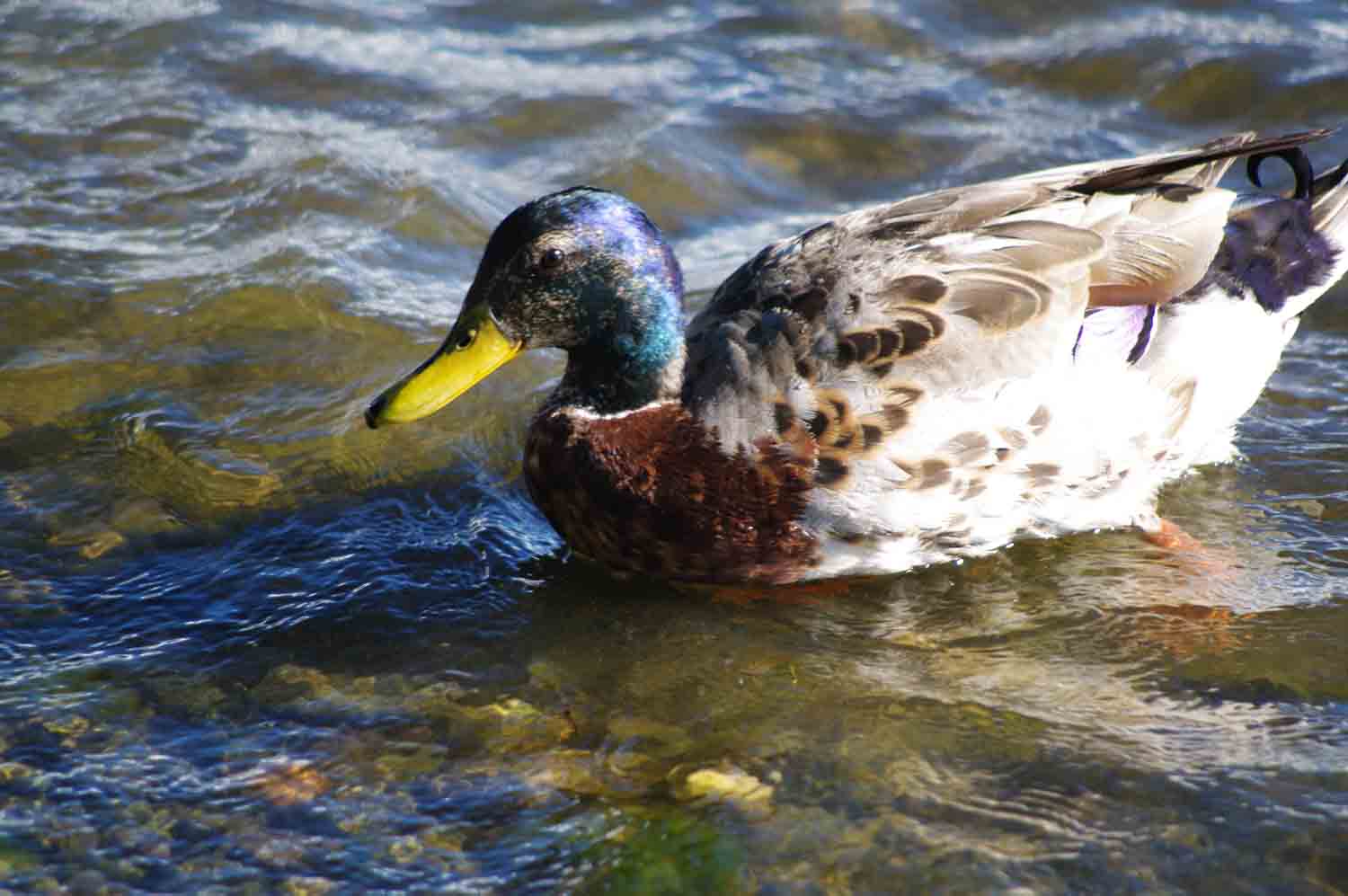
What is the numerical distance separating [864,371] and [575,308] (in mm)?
1039

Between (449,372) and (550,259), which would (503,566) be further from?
(550,259)

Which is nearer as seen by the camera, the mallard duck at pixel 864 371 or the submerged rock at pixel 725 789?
the submerged rock at pixel 725 789

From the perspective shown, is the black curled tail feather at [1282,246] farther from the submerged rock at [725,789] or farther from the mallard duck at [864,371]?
the submerged rock at [725,789]

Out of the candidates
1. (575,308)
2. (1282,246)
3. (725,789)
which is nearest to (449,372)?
(575,308)

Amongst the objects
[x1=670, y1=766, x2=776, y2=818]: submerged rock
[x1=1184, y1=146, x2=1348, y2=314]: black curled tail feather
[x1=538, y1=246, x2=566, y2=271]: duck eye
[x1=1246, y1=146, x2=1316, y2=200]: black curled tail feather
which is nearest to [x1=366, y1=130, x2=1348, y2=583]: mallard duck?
[x1=538, y1=246, x2=566, y2=271]: duck eye

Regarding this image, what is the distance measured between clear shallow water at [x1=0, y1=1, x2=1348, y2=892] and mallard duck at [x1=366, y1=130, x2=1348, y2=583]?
0.32 meters

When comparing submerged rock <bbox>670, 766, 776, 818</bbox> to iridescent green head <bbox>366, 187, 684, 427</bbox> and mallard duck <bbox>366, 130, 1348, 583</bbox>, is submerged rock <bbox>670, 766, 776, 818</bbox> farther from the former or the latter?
iridescent green head <bbox>366, 187, 684, 427</bbox>

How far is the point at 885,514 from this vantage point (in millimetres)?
5406

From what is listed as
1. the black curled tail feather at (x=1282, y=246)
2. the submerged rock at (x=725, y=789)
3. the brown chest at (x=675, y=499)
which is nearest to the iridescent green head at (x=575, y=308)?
the brown chest at (x=675, y=499)

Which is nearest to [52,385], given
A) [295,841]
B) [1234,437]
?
[295,841]

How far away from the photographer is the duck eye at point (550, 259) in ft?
18.0

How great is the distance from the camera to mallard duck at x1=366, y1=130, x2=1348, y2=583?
5.39m

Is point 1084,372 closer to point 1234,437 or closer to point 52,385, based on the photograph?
point 1234,437

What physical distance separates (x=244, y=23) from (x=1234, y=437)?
6.66m
